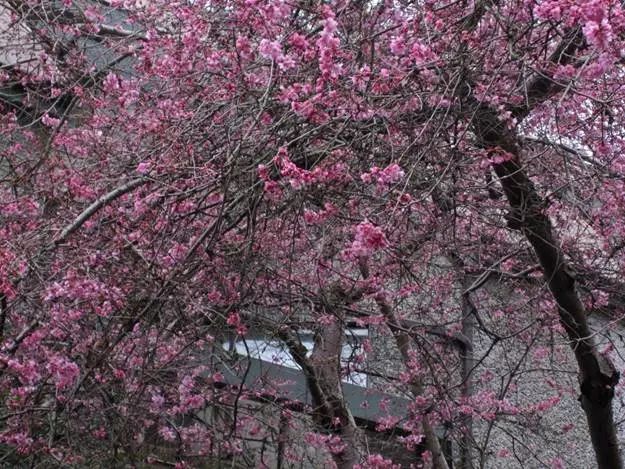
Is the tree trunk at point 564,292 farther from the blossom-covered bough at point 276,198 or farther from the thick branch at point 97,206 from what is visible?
the thick branch at point 97,206

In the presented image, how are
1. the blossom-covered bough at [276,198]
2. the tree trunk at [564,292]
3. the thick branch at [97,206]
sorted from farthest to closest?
the tree trunk at [564,292] < the thick branch at [97,206] < the blossom-covered bough at [276,198]

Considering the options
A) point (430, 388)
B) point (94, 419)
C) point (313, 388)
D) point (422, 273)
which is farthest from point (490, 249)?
point (94, 419)

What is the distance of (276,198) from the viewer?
12.1ft

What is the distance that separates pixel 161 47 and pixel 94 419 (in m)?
2.33

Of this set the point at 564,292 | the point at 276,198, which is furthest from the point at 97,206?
the point at 564,292

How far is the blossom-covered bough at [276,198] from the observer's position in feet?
11.3

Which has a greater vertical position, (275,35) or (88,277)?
(275,35)

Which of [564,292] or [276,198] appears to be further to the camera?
[564,292]

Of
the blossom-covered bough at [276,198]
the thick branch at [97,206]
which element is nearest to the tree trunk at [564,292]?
the blossom-covered bough at [276,198]

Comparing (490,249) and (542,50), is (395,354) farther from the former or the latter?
(542,50)

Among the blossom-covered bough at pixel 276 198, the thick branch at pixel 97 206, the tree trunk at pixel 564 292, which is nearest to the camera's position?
the blossom-covered bough at pixel 276 198

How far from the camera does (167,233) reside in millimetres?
3961

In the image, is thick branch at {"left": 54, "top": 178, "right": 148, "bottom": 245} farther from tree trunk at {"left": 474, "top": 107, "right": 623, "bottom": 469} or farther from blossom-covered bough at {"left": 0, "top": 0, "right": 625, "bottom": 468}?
tree trunk at {"left": 474, "top": 107, "right": 623, "bottom": 469}

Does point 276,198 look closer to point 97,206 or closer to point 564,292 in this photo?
point 97,206
